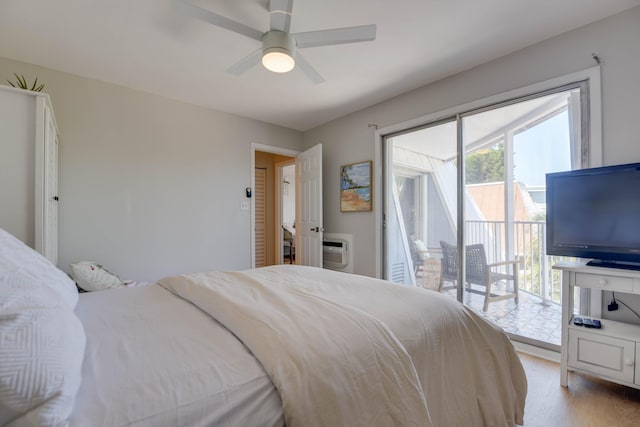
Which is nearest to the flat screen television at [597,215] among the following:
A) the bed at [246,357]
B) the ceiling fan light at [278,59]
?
the bed at [246,357]

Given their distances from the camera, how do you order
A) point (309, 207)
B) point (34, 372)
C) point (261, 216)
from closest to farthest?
point (34, 372) < point (309, 207) < point (261, 216)

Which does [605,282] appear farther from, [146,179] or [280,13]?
[146,179]

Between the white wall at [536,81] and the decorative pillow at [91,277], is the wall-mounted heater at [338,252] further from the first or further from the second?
the decorative pillow at [91,277]

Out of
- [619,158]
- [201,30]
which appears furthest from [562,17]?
[201,30]

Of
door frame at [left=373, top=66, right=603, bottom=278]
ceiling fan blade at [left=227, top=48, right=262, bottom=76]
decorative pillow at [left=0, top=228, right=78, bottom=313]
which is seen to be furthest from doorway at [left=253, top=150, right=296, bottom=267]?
decorative pillow at [left=0, top=228, right=78, bottom=313]

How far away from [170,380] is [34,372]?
26 centimetres

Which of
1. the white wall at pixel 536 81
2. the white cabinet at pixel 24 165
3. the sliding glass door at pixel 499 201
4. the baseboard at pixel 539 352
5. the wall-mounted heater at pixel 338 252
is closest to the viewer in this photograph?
the white cabinet at pixel 24 165

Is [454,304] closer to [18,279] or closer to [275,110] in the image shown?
[18,279]

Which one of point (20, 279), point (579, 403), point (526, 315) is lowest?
point (579, 403)

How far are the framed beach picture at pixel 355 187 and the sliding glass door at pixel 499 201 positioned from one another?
1.94 feet

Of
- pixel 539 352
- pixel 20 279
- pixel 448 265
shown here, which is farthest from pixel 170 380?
pixel 448 265

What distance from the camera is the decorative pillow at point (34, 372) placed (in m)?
0.52

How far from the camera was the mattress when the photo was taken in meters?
0.62

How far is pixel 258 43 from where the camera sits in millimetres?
2316
